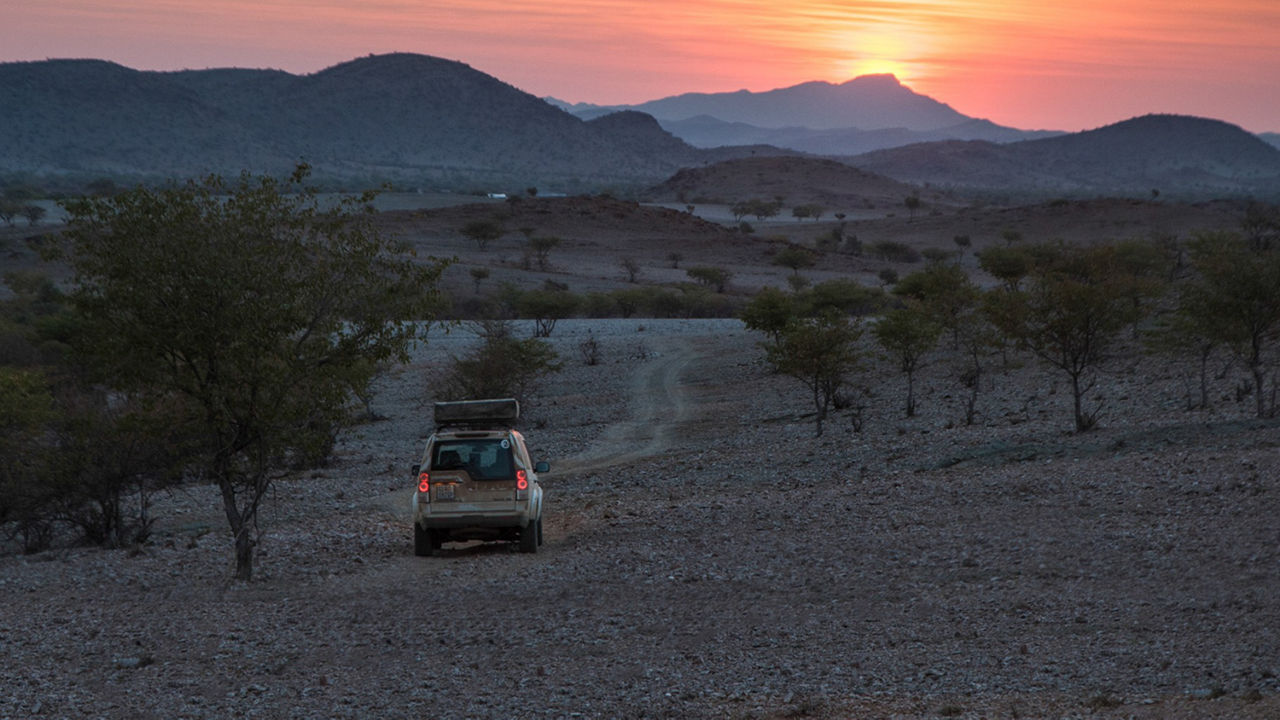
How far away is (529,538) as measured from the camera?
1361cm

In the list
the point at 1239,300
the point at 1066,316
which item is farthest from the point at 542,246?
the point at 1239,300

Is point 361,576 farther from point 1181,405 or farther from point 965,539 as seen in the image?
point 1181,405

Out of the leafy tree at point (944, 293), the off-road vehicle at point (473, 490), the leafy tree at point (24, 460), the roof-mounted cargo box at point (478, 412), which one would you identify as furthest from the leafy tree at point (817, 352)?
the leafy tree at point (24, 460)

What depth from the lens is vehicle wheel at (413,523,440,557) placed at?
13.4 metres

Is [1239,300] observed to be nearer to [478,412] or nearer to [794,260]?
[478,412]

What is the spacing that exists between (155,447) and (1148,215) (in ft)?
325

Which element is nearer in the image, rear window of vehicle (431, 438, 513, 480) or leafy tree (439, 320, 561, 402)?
rear window of vehicle (431, 438, 513, 480)

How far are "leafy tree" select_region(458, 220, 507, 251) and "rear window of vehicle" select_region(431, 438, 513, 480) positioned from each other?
73364 millimetres

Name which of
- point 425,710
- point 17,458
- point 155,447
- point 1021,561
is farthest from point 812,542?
point 17,458

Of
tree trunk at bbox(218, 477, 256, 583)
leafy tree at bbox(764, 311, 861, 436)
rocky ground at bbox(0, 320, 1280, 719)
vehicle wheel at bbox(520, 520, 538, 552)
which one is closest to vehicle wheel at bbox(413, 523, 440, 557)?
rocky ground at bbox(0, 320, 1280, 719)

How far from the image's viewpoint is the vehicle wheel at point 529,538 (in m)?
13.5

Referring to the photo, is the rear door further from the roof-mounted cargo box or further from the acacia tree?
the acacia tree

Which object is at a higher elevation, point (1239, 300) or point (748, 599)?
point (1239, 300)

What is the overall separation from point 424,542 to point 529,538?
132cm
